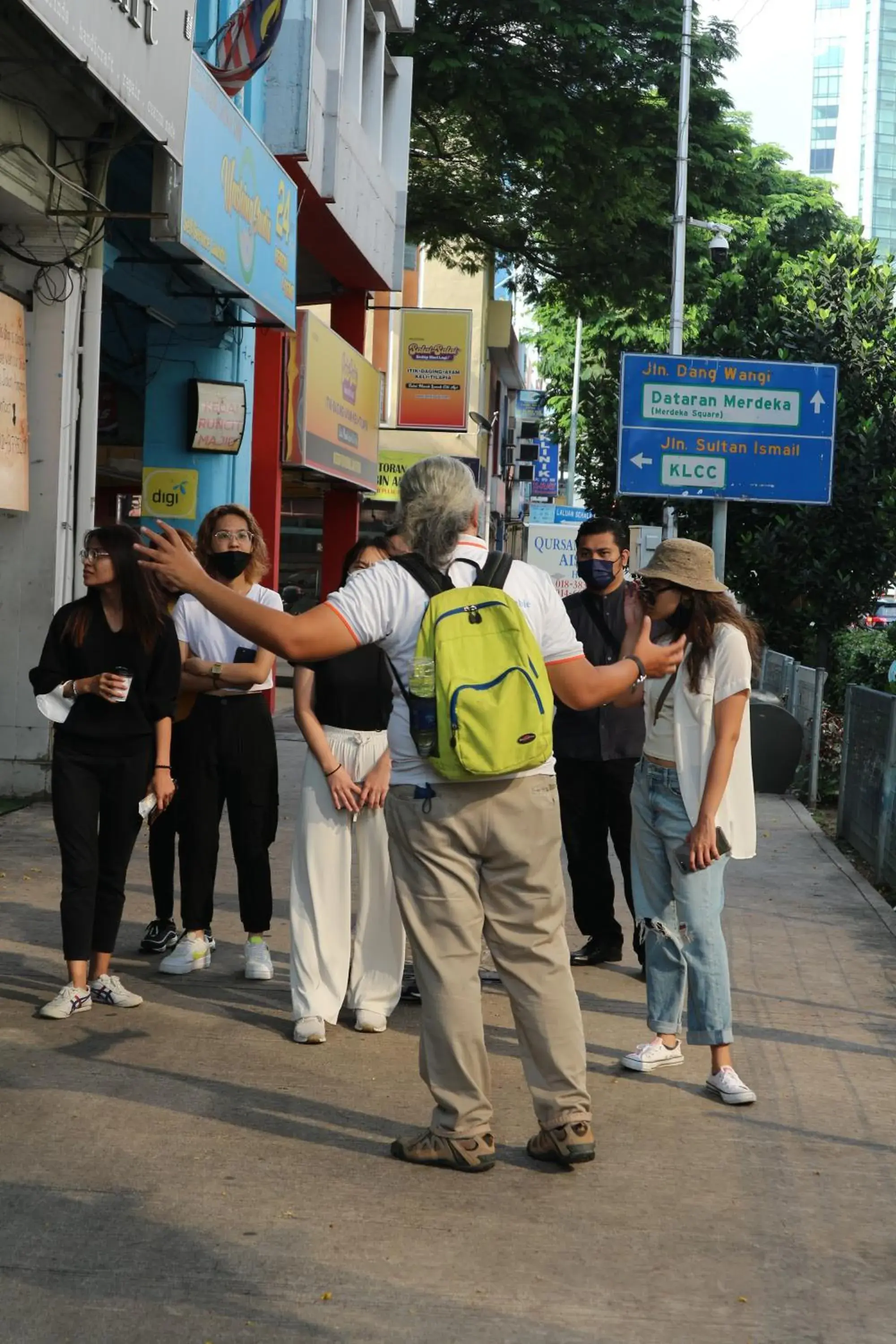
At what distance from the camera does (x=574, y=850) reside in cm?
768

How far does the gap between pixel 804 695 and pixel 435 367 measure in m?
13.3

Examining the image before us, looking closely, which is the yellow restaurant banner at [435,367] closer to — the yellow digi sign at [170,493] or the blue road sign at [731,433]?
the yellow digi sign at [170,493]

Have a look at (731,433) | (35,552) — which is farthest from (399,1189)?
(731,433)

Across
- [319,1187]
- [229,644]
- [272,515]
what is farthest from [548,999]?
[272,515]

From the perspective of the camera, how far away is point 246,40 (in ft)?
42.5

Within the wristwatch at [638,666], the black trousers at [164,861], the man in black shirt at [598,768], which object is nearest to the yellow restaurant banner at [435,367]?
the man in black shirt at [598,768]

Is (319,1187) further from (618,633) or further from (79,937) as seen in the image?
(618,633)

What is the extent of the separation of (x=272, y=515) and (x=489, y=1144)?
1288 cm

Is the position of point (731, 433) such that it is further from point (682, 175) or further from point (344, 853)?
point (682, 175)

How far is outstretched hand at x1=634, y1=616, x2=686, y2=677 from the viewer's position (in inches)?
207

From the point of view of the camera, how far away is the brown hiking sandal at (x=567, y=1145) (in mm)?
4797

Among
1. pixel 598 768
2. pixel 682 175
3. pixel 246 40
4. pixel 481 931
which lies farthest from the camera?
pixel 682 175

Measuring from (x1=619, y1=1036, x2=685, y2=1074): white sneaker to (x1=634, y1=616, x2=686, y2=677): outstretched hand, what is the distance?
1.38 meters

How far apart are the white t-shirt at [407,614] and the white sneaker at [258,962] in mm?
2435
